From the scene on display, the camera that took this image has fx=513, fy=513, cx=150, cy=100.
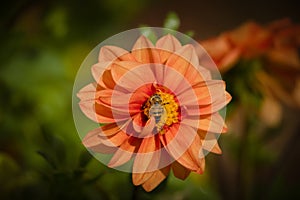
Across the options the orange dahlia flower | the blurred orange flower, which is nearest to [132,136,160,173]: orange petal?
the orange dahlia flower

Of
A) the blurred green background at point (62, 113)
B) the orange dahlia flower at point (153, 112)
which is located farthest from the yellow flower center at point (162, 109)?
the blurred green background at point (62, 113)

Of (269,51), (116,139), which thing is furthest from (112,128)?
(269,51)

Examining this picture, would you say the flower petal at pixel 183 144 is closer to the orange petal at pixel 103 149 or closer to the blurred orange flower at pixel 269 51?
the orange petal at pixel 103 149

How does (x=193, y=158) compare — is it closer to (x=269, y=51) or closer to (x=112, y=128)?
(x=112, y=128)

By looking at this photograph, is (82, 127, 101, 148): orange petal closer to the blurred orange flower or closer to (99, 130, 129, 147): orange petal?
(99, 130, 129, 147): orange petal

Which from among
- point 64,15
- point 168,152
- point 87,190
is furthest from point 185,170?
point 64,15

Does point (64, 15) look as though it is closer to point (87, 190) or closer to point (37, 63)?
point (37, 63)
